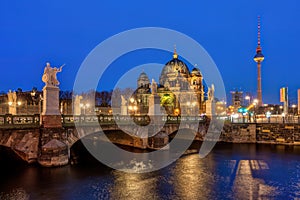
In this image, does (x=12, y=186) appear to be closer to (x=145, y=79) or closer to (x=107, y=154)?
(x=107, y=154)

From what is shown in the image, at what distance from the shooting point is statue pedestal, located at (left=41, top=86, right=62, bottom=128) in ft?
64.8

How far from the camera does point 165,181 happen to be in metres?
16.8

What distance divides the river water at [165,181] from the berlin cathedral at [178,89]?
76.6 meters

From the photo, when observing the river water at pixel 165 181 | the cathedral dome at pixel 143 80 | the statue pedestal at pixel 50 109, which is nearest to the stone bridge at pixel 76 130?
the statue pedestal at pixel 50 109

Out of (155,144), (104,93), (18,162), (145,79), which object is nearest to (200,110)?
(145,79)

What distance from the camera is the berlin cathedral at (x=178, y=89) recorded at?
10119cm

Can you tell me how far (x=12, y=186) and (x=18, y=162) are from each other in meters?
6.18

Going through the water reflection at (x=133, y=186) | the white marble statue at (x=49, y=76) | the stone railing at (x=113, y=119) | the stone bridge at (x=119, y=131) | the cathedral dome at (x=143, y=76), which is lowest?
the water reflection at (x=133, y=186)

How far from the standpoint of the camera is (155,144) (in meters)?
28.1

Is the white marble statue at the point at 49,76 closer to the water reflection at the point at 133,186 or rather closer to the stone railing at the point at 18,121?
the stone railing at the point at 18,121

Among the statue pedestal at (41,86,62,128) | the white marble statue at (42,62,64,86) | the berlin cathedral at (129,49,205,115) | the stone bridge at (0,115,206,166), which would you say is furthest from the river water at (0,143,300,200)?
the berlin cathedral at (129,49,205,115)

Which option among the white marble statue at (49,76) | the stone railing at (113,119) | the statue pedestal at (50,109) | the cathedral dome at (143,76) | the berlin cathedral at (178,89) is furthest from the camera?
the cathedral dome at (143,76)

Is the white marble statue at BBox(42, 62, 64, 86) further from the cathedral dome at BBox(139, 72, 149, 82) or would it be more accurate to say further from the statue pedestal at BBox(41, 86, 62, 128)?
the cathedral dome at BBox(139, 72, 149, 82)

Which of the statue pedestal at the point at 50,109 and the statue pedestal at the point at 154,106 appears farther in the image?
the statue pedestal at the point at 154,106
